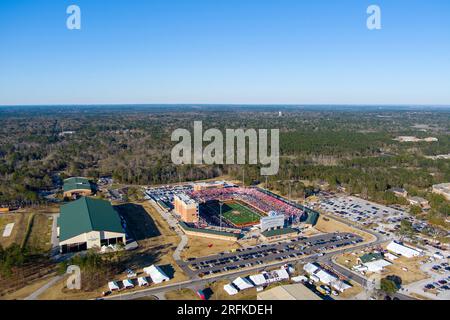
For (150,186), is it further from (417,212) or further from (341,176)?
(417,212)

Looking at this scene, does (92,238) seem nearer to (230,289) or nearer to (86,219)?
(86,219)

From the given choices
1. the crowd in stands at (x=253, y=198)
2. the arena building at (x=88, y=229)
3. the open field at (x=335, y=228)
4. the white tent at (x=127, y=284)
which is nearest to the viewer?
the white tent at (x=127, y=284)

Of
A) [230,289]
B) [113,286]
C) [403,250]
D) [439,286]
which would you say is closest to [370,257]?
[403,250]

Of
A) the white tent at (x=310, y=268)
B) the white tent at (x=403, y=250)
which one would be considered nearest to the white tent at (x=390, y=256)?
the white tent at (x=403, y=250)

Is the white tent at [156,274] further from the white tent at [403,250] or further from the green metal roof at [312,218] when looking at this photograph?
the white tent at [403,250]
